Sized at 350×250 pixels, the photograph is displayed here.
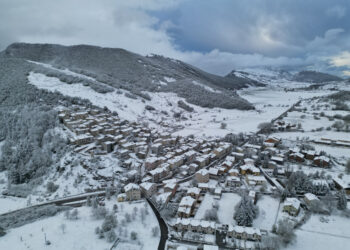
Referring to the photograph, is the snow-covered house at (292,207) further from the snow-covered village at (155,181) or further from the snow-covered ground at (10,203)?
the snow-covered ground at (10,203)

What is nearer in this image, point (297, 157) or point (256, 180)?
point (256, 180)

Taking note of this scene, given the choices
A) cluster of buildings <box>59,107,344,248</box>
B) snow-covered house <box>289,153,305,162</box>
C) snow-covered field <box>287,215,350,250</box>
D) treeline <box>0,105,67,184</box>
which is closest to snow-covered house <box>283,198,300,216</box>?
cluster of buildings <box>59,107,344,248</box>

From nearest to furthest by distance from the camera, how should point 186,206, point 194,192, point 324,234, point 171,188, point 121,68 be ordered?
point 324,234 < point 186,206 < point 194,192 < point 171,188 < point 121,68

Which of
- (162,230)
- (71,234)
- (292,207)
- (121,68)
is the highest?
(121,68)

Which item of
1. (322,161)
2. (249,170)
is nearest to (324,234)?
(249,170)

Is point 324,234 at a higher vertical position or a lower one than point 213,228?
higher

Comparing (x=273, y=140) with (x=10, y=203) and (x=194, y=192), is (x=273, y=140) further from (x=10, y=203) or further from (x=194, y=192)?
(x=10, y=203)

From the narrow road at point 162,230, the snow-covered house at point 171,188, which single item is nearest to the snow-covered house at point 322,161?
the snow-covered house at point 171,188
